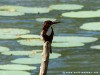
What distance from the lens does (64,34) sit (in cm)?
593

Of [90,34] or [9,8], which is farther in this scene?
[9,8]

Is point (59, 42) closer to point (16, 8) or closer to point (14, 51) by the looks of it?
point (14, 51)

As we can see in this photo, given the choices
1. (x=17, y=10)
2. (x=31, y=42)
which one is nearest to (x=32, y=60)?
(x=31, y=42)

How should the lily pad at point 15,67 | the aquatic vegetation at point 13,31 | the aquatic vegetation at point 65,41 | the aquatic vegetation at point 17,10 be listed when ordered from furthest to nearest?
the aquatic vegetation at point 17,10 < the aquatic vegetation at point 13,31 < the aquatic vegetation at point 65,41 < the lily pad at point 15,67

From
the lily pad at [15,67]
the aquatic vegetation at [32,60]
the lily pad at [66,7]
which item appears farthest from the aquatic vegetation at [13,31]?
the lily pad at [66,7]

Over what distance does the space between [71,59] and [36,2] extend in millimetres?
2502

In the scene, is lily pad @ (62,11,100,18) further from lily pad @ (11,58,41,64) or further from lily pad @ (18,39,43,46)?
lily pad @ (11,58,41,64)

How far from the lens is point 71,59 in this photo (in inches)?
204

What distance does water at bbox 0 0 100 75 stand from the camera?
496 cm

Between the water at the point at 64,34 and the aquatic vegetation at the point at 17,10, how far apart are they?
121 mm

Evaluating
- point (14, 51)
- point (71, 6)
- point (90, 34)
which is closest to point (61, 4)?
point (71, 6)

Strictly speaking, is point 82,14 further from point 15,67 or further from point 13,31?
point 15,67

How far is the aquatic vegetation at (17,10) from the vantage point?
6.86m

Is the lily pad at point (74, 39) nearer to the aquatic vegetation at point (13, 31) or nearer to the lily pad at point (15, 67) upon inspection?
the aquatic vegetation at point (13, 31)
